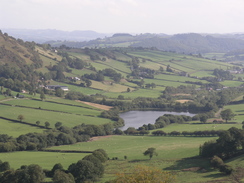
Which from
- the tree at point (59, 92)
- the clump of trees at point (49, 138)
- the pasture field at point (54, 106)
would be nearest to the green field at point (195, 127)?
the clump of trees at point (49, 138)

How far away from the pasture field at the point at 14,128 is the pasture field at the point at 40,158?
1807 centimetres

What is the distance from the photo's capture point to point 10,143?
85.1 m

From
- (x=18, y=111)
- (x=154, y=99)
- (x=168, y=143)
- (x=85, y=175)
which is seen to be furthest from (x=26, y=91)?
(x=85, y=175)

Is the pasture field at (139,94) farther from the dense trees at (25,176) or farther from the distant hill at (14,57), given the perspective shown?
the dense trees at (25,176)

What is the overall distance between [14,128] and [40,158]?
31.9m

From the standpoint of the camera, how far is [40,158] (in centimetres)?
7662

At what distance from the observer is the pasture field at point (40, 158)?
2815 inches

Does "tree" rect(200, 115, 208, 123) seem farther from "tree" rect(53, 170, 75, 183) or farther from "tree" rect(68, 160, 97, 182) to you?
"tree" rect(53, 170, 75, 183)

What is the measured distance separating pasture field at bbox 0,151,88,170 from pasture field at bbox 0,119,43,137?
18.1m

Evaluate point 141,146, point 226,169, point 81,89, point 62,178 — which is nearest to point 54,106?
point 81,89

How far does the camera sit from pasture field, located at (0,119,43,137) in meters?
100

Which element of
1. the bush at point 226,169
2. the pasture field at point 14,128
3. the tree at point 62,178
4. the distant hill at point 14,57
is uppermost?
the distant hill at point 14,57

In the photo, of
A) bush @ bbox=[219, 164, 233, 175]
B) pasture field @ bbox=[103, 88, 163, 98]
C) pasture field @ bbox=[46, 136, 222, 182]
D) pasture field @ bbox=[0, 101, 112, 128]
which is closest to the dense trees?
pasture field @ bbox=[46, 136, 222, 182]

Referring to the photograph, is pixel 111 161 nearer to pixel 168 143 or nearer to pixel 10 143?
pixel 168 143
